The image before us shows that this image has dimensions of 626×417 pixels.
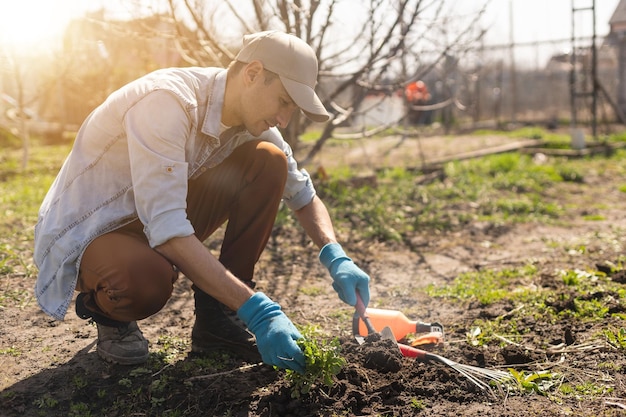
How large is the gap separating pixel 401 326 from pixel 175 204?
122 centimetres

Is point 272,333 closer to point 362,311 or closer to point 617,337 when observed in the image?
point 362,311

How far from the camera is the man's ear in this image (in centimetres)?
241

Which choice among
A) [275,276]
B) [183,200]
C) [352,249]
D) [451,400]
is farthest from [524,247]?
[183,200]

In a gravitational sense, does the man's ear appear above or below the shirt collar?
above

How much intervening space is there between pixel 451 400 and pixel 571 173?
5.94m

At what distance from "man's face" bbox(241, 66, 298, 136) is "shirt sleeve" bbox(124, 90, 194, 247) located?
0.26m

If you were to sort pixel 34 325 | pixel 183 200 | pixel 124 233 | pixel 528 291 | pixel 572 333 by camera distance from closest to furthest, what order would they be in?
pixel 183 200
pixel 124 233
pixel 572 333
pixel 34 325
pixel 528 291

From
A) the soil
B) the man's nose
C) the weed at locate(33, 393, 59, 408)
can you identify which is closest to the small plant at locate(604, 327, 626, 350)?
the soil

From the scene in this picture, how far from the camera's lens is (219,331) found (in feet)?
9.12

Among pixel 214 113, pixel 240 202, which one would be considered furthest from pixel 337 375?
pixel 214 113

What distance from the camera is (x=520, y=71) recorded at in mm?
15352

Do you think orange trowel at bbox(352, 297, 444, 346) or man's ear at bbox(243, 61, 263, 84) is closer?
man's ear at bbox(243, 61, 263, 84)

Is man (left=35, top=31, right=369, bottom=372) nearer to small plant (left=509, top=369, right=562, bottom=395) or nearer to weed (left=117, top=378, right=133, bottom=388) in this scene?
weed (left=117, top=378, right=133, bottom=388)

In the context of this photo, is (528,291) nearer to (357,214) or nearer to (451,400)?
(451,400)
